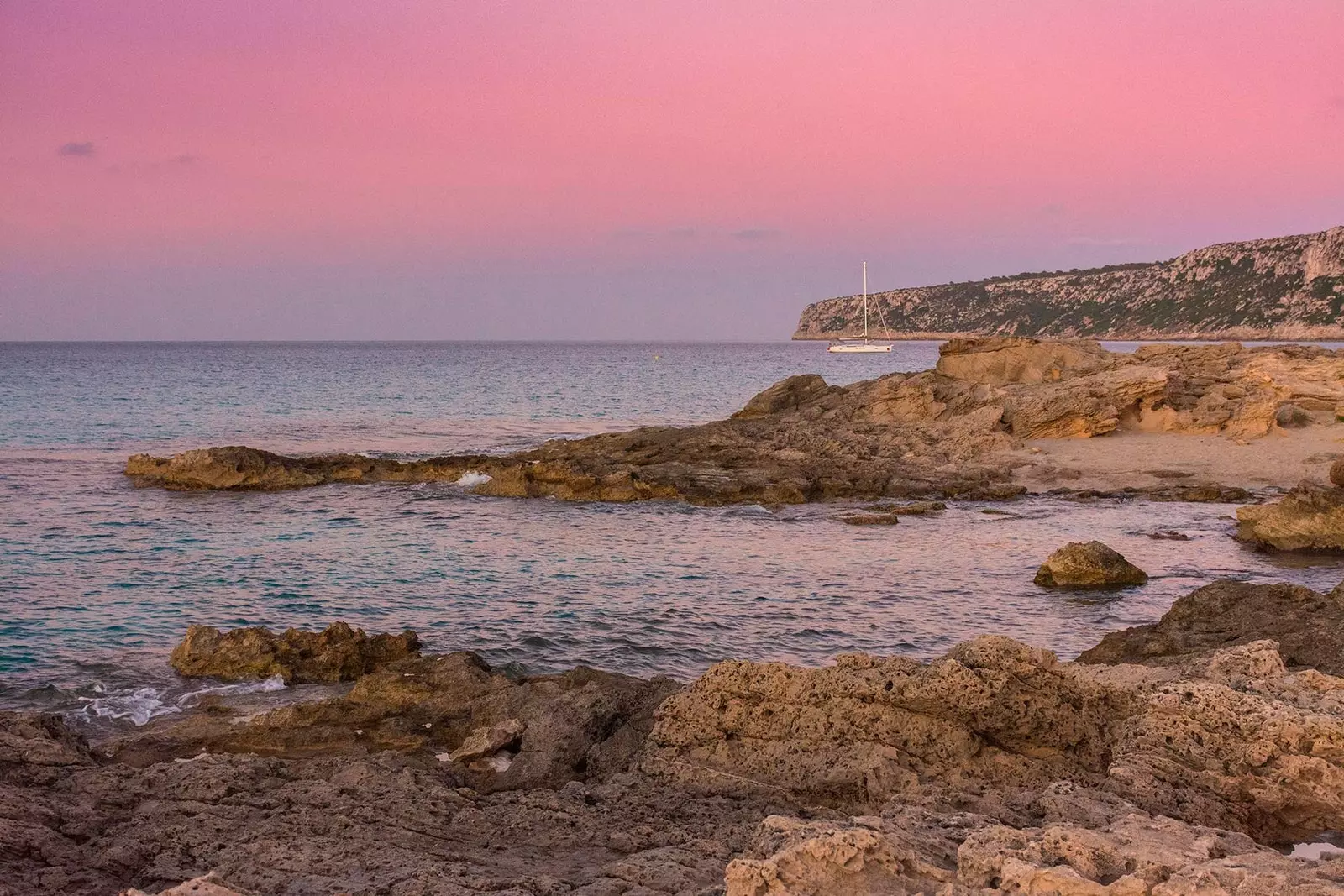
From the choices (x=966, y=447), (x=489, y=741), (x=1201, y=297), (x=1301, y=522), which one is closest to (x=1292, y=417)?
(x=966, y=447)

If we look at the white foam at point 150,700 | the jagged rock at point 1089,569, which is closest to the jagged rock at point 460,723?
the white foam at point 150,700

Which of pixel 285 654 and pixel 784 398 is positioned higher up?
pixel 784 398

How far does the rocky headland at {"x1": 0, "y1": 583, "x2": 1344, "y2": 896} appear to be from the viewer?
18.1 ft

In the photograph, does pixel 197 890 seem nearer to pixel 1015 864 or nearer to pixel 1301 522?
pixel 1015 864

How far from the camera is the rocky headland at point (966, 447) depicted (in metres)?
30.0

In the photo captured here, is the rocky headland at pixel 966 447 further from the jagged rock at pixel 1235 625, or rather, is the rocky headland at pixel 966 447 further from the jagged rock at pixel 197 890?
the jagged rock at pixel 197 890

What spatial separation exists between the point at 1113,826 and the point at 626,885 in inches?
108

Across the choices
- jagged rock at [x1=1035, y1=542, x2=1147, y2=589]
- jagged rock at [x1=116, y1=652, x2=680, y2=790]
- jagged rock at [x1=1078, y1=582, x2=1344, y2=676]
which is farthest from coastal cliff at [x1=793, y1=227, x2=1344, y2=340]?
jagged rock at [x1=116, y1=652, x2=680, y2=790]

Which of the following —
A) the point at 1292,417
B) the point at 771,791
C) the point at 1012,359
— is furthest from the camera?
the point at 1012,359

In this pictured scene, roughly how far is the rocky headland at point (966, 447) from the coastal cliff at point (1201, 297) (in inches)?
3364

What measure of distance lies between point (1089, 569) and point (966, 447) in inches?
610

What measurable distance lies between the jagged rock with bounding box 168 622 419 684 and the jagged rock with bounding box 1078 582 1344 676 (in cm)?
876

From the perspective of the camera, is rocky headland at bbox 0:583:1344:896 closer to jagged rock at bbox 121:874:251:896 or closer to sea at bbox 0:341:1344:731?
jagged rock at bbox 121:874:251:896

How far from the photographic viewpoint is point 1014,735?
27.5ft
